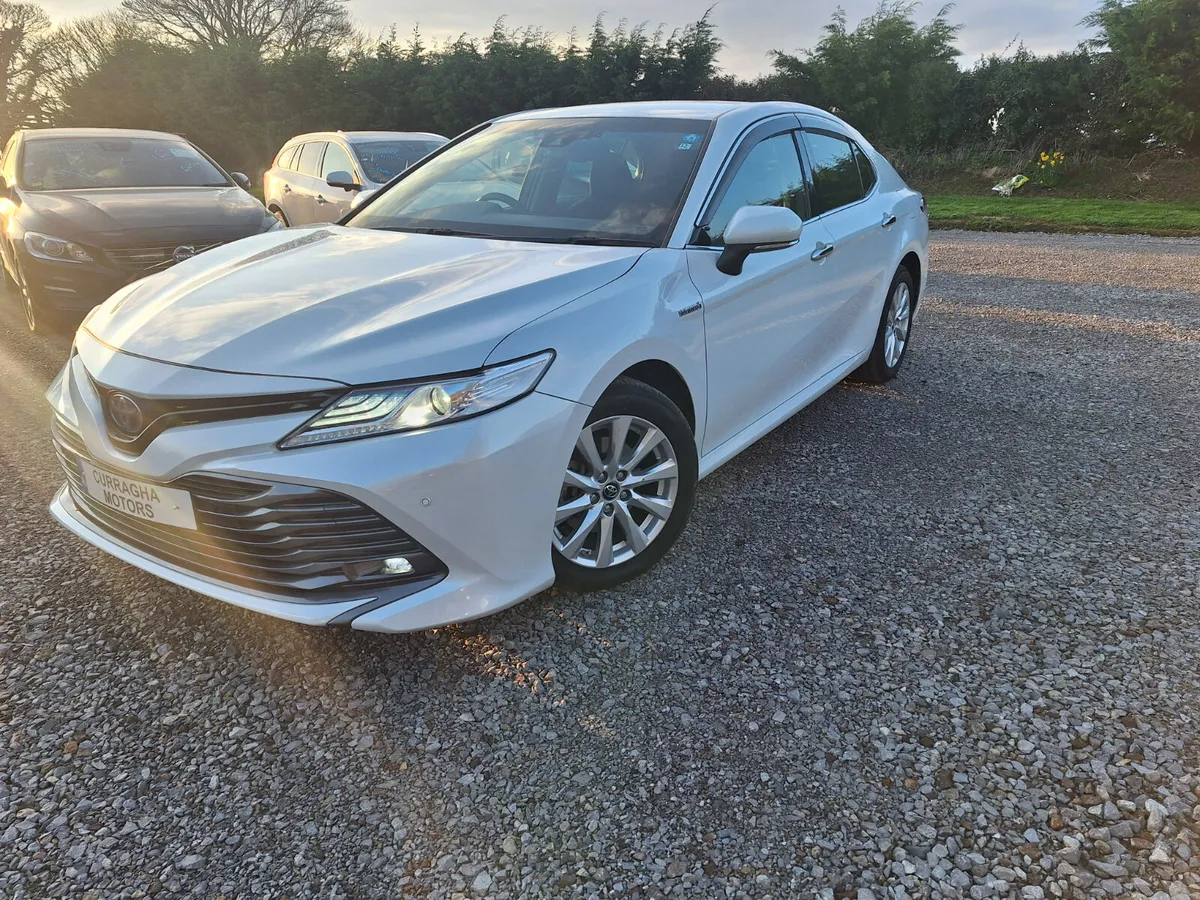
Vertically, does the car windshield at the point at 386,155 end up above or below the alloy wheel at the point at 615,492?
above

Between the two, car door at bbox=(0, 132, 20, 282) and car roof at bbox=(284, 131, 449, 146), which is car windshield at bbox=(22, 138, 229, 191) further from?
car roof at bbox=(284, 131, 449, 146)

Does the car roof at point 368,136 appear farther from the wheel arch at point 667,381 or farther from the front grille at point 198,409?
the front grille at point 198,409

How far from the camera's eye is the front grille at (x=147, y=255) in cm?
564

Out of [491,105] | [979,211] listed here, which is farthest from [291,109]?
[979,211]

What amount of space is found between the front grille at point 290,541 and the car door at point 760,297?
1430 mm

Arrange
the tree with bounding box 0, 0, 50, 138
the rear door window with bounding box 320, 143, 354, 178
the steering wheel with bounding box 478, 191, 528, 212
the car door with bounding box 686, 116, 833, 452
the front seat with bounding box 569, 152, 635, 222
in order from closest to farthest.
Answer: the car door with bounding box 686, 116, 833, 452 < the front seat with bounding box 569, 152, 635, 222 < the steering wheel with bounding box 478, 191, 528, 212 < the rear door window with bounding box 320, 143, 354, 178 < the tree with bounding box 0, 0, 50, 138

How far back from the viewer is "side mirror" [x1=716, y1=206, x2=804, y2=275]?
301cm

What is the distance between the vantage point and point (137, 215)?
5.87 m

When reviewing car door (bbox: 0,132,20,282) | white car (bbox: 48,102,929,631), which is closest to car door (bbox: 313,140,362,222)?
car door (bbox: 0,132,20,282)

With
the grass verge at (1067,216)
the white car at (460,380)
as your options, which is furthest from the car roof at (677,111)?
the grass verge at (1067,216)

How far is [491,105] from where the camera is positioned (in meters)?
22.6

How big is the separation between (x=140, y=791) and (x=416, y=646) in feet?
2.71

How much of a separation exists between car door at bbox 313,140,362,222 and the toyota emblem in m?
6.97

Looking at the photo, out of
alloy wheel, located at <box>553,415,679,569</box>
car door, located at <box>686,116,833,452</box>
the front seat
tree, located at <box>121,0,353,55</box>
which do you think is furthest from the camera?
tree, located at <box>121,0,353,55</box>
